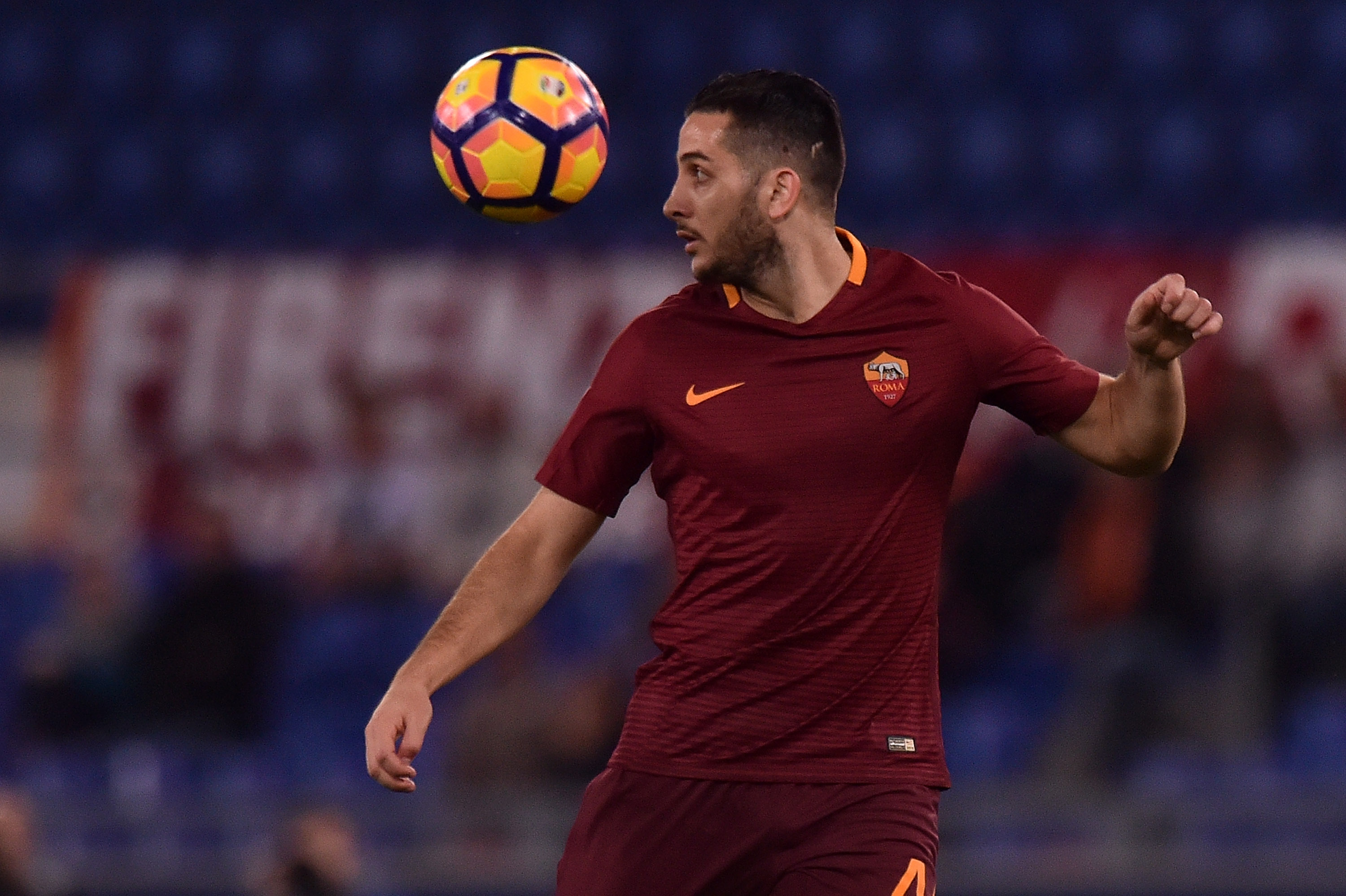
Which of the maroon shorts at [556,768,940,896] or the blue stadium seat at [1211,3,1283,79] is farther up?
the blue stadium seat at [1211,3,1283,79]

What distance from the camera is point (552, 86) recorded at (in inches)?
151

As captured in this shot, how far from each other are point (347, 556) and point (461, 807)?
6.08 ft

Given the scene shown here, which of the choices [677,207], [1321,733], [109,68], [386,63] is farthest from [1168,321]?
[109,68]

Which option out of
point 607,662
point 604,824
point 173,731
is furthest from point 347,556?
point 604,824

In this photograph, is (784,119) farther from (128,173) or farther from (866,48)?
(128,173)

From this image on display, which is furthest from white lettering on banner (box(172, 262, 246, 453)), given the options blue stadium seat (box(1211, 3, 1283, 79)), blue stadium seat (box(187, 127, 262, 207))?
blue stadium seat (box(1211, 3, 1283, 79))

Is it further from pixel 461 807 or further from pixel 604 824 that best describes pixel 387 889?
pixel 604 824

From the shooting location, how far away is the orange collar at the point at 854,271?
136 inches

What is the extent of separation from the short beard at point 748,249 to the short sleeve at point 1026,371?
0.35 meters

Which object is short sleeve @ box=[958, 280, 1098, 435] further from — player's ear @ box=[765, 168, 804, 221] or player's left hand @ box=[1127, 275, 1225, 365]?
player's ear @ box=[765, 168, 804, 221]

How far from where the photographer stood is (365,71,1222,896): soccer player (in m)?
3.21

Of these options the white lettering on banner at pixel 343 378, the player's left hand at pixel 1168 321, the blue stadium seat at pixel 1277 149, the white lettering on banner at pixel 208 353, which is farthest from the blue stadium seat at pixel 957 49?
the player's left hand at pixel 1168 321

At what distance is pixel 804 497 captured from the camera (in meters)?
3.28

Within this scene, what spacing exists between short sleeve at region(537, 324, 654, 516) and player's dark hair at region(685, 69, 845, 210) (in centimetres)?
41
